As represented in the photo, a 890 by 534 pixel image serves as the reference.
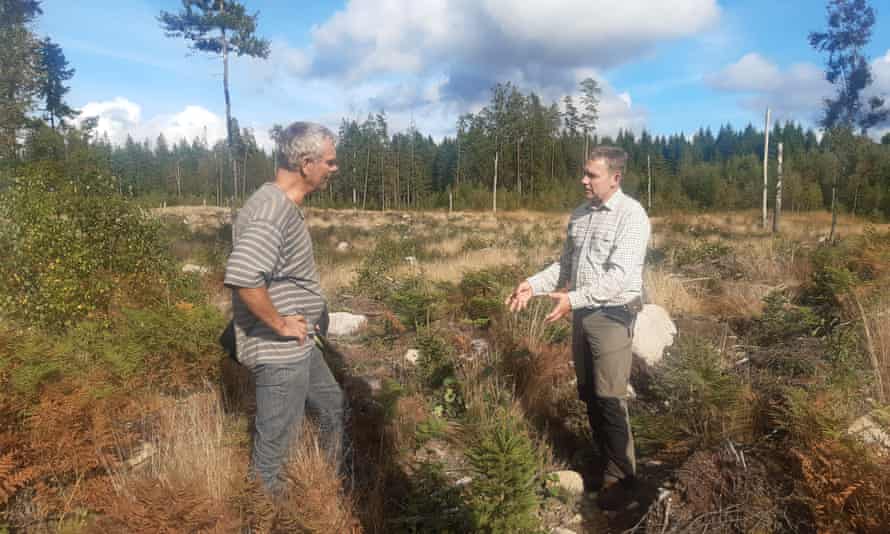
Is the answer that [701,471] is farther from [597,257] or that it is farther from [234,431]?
[234,431]

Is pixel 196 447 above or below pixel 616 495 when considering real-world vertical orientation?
above

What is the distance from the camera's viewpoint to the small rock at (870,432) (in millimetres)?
2514

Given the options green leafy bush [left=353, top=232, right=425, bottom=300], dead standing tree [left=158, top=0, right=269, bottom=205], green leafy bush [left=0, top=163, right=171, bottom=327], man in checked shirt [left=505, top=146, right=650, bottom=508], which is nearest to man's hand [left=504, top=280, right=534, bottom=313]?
man in checked shirt [left=505, top=146, right=650, bottom=508]

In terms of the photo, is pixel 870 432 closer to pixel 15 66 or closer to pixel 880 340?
pixel 880 340

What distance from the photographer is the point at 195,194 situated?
7325 cm

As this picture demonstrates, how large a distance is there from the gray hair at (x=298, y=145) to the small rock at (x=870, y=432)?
2.76 metres

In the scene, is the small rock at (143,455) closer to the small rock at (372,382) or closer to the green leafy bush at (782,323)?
the small rock at (372,382)

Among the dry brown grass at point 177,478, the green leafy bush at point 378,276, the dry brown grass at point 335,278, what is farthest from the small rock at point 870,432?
the dry brown grass at point 335,278

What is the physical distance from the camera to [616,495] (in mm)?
3094

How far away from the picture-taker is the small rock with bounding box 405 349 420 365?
509 cm

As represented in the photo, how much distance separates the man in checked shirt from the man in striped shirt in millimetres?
1174

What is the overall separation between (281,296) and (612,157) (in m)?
1.91

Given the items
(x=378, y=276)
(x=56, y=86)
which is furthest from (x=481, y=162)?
(x=378, y=276)

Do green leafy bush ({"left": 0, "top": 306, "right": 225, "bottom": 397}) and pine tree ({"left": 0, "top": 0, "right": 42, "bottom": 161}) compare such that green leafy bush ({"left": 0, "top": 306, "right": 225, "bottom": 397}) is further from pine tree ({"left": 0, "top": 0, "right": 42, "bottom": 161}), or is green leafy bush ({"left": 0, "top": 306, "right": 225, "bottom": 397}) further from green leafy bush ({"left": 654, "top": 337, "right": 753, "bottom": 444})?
pine tree ({"left": 0, "top": 0, "right": 42, "bottom": 161})
